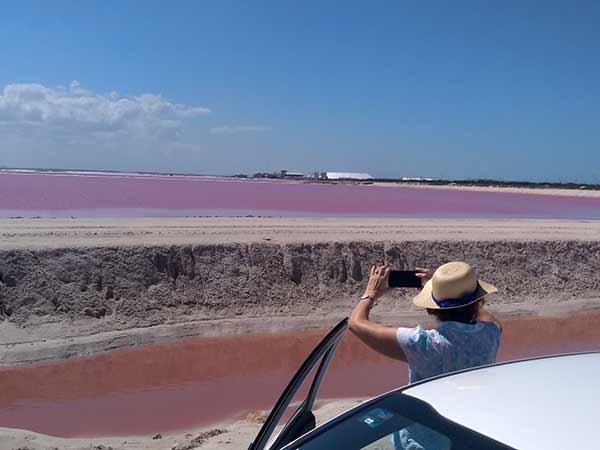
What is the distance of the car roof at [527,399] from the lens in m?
1.91

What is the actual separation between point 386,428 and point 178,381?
24.8 ft

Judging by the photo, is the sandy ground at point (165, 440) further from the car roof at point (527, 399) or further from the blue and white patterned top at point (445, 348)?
the car roof at point (527, 399)

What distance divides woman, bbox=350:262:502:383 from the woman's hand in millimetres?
221

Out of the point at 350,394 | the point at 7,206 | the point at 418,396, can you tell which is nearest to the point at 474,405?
the point at 418,396

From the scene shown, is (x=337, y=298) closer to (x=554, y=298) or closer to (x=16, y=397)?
(x=554, y=298)

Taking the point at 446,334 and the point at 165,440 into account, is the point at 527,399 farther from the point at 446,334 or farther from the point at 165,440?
the point at 165,440

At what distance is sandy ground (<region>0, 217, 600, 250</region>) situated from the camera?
537 inches

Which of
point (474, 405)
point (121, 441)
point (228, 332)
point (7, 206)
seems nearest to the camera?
point (474, 405)

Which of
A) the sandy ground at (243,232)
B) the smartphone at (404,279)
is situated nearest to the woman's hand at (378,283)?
the smartphone at (404,279)

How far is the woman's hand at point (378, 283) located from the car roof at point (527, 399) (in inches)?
32.0

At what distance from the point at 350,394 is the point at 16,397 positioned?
4602mm

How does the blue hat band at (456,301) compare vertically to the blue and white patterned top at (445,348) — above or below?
above

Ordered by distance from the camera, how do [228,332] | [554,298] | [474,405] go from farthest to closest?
[554,298], [228,332], [474,405]

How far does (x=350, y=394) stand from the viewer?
884cm
